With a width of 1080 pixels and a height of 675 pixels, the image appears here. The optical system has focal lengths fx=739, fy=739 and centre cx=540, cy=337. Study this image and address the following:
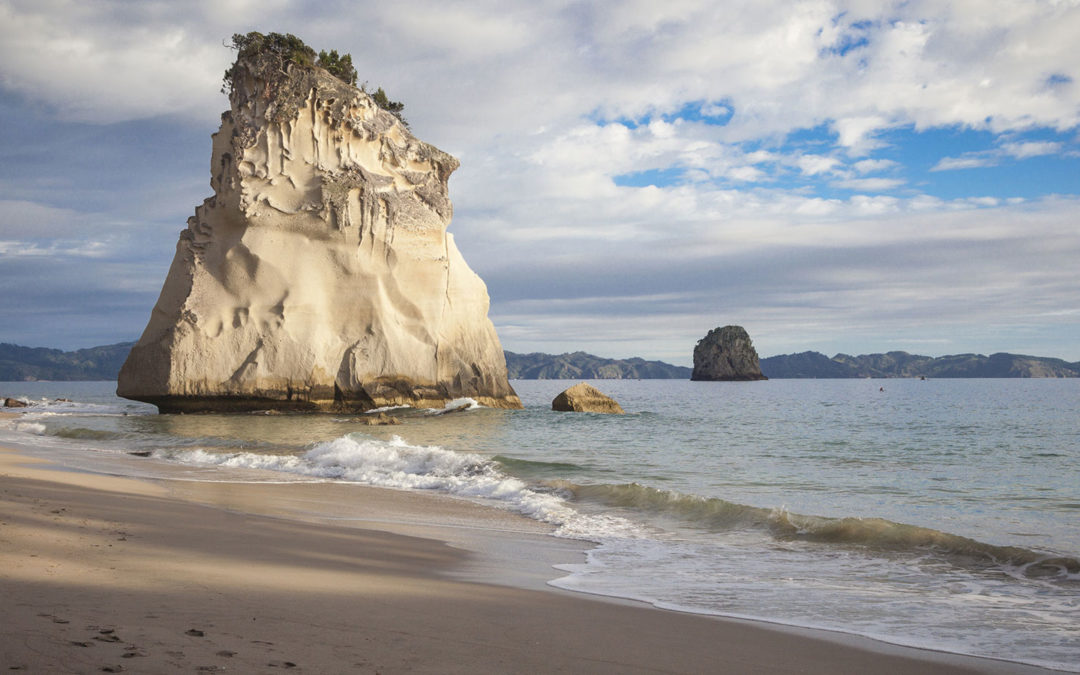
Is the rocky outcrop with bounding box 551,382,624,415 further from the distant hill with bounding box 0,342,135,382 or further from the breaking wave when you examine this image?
the distant hill with bounding box 0,342,135,382

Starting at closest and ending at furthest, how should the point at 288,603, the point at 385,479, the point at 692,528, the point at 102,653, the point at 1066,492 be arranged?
the point at 102,653 < the point at 288,603 < the point at 692,528 < the point at 1066,492 < the point at 385,479

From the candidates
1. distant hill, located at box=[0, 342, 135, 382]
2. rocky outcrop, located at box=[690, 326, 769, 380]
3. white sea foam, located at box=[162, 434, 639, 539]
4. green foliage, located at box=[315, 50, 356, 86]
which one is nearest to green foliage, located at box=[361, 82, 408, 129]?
green foliage, located at box=[315, 50, 356, 86]

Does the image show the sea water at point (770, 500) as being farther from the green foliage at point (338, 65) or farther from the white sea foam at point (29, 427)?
the green foliage at point (338, 65)

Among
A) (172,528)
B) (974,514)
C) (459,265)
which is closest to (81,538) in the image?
(172,528)

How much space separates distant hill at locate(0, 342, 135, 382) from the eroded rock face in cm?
15540

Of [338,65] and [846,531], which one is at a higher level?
[338,65]

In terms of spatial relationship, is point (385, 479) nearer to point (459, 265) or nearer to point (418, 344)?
point (418, 344)

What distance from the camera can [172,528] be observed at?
23.9 ft

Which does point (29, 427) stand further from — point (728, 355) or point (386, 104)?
point (728, 355)

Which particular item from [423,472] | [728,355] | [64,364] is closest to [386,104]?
[423,472]

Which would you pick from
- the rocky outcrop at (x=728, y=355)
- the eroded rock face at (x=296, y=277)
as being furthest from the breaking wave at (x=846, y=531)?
the rocky outcrop at (x=728, y=355)

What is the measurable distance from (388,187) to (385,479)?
21556 mm

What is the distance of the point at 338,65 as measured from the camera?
3597 centimetres

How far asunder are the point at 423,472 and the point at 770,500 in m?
6.85
